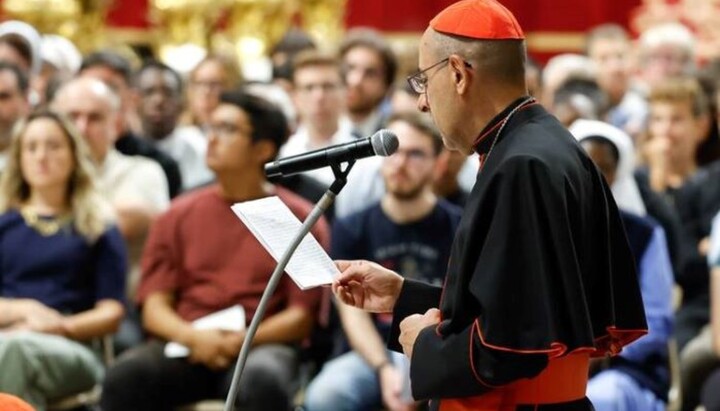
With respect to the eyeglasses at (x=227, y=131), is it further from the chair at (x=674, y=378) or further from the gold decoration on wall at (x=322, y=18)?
the gold decoration on wall at (x=322, y=18)

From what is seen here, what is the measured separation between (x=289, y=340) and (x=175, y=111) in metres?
2.39

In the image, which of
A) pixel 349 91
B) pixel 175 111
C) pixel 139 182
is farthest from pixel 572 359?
pixel 175 111

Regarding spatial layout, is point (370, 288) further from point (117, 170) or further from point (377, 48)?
point (377, 48)

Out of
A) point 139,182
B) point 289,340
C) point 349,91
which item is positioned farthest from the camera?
point 349,91

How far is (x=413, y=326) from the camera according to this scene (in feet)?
10.5

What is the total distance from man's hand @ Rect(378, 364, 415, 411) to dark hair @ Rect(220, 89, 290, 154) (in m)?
0.98

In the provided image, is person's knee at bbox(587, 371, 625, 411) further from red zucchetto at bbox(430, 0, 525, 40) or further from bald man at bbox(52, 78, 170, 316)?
red zucchetto at bbox(430, 0, 525, 40)

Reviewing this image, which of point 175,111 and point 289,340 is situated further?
point 175,111

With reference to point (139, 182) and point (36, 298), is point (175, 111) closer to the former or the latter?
point (139, 182)

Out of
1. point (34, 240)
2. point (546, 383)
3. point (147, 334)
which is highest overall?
point (546, 383)

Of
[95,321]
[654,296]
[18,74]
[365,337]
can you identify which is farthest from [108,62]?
[654,296]

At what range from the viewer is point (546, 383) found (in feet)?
10.1

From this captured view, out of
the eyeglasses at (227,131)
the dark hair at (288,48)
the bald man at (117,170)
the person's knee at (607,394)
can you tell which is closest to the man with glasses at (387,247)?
the eyeglasses at (227,131)

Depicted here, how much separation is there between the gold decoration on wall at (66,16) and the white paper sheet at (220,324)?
4.51 m
